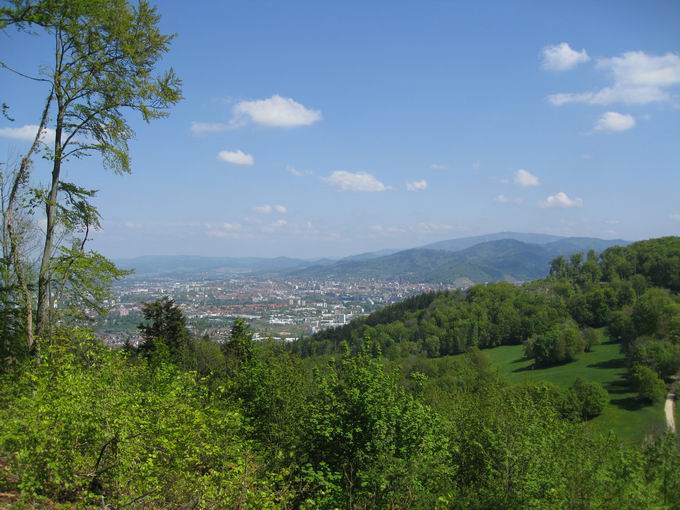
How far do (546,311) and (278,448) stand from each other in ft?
339

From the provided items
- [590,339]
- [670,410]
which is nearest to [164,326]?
[670,410]

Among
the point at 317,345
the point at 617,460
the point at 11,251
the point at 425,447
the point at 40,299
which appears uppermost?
the point at 11,251

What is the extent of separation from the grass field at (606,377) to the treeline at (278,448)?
89.3ft

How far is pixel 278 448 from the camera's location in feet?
42.6

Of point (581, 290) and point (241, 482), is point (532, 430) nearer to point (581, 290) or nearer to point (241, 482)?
point (241, 482)

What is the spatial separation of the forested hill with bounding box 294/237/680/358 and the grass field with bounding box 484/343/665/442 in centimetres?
516

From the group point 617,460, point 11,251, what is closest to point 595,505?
point 617,460

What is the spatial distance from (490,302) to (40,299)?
382ft

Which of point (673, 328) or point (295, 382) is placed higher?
point (295, 382)

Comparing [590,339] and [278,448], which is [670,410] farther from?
[278,448]

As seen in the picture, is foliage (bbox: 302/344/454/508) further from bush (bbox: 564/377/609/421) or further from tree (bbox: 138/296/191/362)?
bush (bbox: 564/377/609/421)

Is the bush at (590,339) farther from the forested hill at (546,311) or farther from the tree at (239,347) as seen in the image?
the tree at (239,347)

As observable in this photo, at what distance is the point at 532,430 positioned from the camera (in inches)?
546

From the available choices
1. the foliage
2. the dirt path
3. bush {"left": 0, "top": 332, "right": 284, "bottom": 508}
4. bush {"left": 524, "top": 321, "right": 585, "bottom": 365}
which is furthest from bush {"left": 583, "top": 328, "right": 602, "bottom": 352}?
bush {"left": 0, "top": 332, "right": 284, "bottom": 508}
